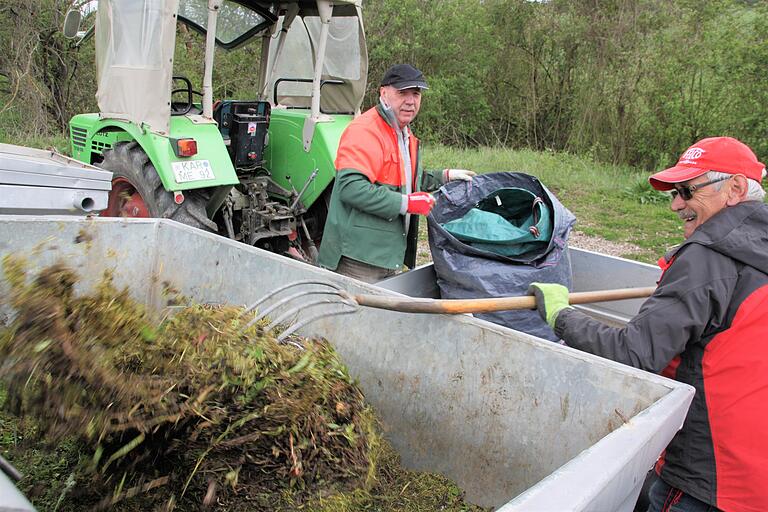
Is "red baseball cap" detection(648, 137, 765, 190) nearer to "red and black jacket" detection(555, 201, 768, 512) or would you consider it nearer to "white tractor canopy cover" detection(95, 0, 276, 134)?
"red and black jacket" detection(555, 201, 768, 512)

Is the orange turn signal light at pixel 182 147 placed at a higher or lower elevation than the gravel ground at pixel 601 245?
higher

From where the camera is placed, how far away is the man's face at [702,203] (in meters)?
1.92

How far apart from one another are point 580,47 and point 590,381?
1286 centimetres

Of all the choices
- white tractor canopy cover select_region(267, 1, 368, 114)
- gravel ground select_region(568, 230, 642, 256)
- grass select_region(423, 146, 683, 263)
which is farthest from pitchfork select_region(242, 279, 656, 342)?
grass select_region(423, 146, 683, 263)

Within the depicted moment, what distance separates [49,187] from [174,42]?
128 cm

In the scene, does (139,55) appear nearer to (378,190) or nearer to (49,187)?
(49,187)

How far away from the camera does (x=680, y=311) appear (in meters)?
1.78

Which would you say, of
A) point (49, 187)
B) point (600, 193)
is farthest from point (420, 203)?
point (600, 193)

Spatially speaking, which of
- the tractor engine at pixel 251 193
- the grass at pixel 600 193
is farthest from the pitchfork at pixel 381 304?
the grass at pixel 600 193

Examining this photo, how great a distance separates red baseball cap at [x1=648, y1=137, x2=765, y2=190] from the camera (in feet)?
6.29

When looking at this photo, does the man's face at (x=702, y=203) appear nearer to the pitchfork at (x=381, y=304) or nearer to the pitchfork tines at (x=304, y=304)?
the pitchfork at (x=381, y=304)

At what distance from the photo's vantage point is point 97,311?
2094mm

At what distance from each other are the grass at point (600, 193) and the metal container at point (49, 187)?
17.5ft

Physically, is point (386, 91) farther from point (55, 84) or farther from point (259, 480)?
point (55, 84)
